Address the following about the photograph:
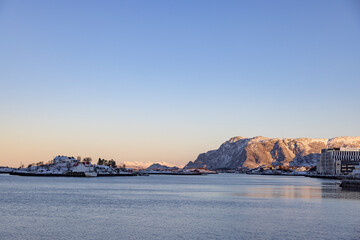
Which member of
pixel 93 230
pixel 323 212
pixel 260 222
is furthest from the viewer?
pixel 323 212

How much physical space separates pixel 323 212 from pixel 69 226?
31850 mm

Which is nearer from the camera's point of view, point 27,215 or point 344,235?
point 344,235

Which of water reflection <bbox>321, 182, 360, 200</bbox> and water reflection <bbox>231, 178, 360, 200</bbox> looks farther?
water reflection <bbox>231, 178, 360, 200</bbox>

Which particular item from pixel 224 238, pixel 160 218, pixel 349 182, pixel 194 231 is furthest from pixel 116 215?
pixel 349 182

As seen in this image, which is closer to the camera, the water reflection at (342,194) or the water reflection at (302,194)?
the water reflection at (342,194)

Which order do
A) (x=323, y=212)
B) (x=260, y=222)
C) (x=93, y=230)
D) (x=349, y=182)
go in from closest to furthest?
1. (x=93, y=230)
2. (x=260, y=222)
3. (x=323, y=212)
4. (x=349, y=182)

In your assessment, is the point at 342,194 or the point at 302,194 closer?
the point at 342,194

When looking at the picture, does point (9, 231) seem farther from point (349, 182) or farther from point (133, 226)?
point (349, 182)

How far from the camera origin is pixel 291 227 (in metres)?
41.9

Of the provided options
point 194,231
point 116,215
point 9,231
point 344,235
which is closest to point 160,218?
point 116,215

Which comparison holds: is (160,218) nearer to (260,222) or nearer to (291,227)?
(260,222)

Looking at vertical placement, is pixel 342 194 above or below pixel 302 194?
above

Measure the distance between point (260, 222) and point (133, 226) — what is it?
1324 cm

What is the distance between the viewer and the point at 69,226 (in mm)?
41094
